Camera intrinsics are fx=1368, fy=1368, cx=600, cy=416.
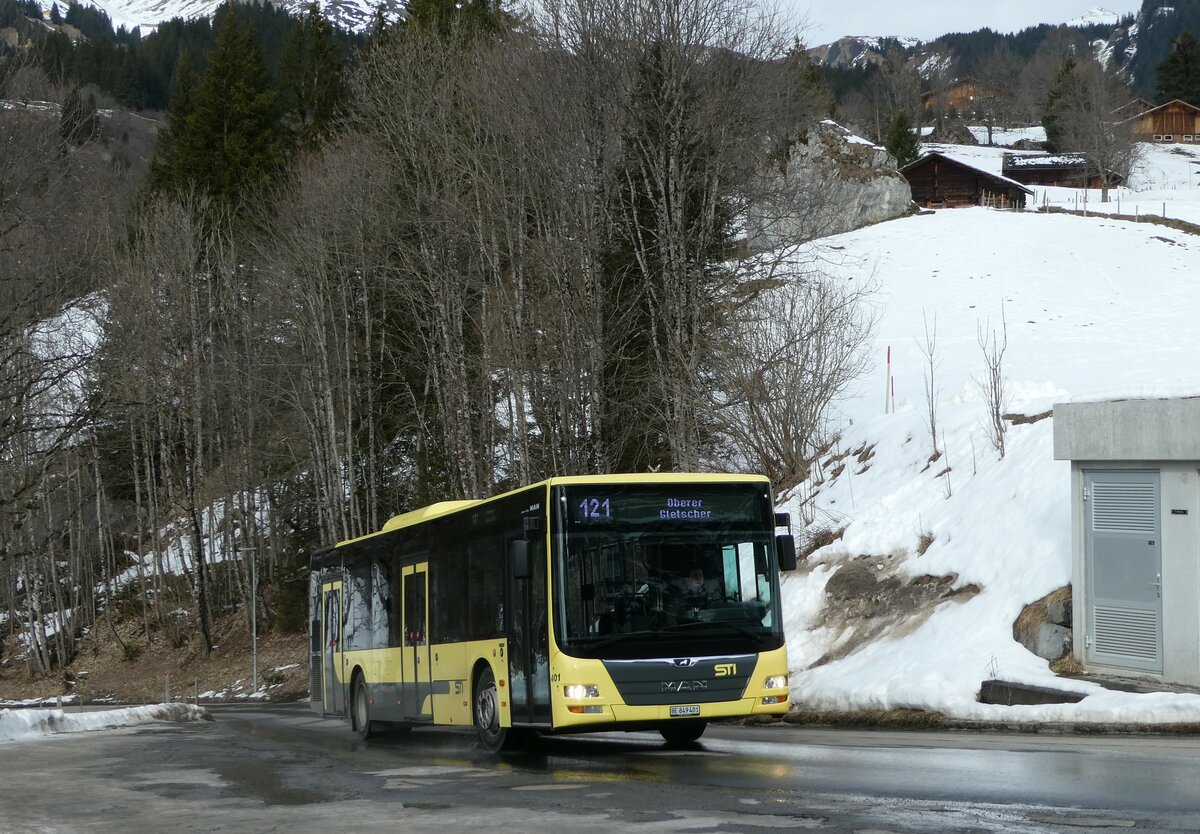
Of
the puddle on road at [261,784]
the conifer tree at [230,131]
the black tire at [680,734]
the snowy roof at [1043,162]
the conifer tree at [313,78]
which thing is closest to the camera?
the puddle on road at [261,784]

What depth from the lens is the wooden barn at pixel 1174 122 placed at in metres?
149

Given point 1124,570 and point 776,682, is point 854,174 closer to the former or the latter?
point 1124,570

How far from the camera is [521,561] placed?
1362 centimetres

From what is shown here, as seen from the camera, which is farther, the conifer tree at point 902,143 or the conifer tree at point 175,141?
the conifer tree at point 902,143

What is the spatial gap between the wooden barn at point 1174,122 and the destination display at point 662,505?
490 feet

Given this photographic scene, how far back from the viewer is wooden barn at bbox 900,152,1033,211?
10369 cm

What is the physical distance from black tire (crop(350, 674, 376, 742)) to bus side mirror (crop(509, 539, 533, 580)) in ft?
25.8

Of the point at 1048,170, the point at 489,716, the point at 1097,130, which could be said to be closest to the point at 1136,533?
the point at 489,716

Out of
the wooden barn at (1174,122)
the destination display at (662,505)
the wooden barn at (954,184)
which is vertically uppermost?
the wooden barn at (1174,122)

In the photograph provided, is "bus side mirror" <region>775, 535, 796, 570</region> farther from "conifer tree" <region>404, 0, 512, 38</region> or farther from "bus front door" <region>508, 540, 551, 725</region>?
"conifer tree" <region>404, 0, 512, 38</region>

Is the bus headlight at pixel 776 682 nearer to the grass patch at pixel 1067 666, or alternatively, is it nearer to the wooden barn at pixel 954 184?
the grass patch at pixel 1067 666

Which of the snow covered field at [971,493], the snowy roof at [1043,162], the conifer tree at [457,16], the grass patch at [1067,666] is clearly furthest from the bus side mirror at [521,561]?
the snowy roof at [1043,162]

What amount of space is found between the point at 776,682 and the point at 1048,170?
123m

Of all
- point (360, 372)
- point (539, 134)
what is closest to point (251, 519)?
point (360, 372)
